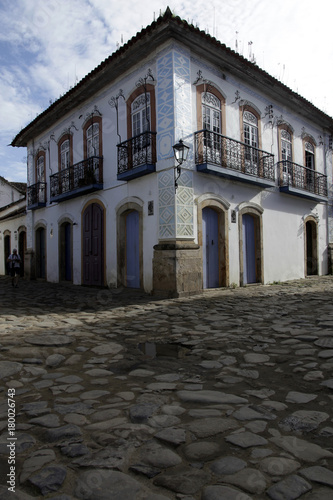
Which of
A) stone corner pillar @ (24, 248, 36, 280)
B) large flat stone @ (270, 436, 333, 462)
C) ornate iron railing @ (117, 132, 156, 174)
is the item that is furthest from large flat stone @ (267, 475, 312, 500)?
stone corner pillar @ (24, 248, 36, 280)

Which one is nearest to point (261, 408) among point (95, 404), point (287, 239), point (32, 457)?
point (95, 404)

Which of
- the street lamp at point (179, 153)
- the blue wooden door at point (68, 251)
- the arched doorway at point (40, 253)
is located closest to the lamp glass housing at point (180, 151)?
the street lamp at point (179, 153)

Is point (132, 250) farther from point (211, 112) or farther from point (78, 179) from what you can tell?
point (211, 112)

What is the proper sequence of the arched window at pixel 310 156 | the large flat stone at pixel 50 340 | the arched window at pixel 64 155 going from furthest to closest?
the arched window at pixel 310 156, the arched window at pixel 64 155, the large flat stone at pixel 50 340

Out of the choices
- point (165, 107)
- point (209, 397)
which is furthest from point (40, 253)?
point (209, 397)

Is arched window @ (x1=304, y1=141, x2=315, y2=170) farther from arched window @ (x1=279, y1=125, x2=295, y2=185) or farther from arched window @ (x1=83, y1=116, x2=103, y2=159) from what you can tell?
arched window @ (x1=83, y1=116, x2=103, y2=159)

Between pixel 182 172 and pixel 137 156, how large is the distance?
1.61m

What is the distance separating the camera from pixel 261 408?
2.34m

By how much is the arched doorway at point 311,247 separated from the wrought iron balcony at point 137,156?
811 centimetres

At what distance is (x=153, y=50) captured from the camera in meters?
9.17

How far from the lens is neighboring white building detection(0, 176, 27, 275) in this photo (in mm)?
18575

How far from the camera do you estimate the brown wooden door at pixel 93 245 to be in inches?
443

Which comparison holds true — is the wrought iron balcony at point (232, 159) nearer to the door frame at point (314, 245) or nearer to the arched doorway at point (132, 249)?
the arched doorway at point (132, 249)

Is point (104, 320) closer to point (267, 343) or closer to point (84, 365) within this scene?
point (84, 365)
